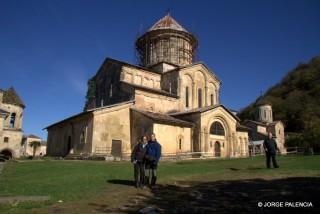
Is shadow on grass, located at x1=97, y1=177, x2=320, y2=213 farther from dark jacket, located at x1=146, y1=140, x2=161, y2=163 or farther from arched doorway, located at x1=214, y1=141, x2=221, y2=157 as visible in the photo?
arched doorway, located at x1=214, y1=141, x2=221, y2=157

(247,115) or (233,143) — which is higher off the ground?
(247,115)

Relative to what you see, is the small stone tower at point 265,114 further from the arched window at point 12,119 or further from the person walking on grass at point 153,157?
the person walking on grass at point 153,157

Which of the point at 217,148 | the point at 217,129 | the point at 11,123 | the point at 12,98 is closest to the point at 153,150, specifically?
the point at 217,148

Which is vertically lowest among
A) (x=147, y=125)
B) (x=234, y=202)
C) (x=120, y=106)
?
(x=234, y=202)

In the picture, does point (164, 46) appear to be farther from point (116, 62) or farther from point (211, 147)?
point (211, 147)

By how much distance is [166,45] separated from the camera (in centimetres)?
4316

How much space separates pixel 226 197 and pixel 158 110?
26788mm

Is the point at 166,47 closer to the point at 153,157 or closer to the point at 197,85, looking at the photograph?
the point at 197,85

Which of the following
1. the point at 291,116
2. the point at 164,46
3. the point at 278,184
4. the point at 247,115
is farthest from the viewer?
the point at 247,115

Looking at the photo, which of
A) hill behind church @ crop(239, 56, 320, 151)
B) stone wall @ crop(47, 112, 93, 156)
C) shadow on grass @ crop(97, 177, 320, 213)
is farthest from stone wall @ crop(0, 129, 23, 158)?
hill behind church @ crop(239, 56, 320, 151)

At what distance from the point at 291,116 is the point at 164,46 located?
4481 cm

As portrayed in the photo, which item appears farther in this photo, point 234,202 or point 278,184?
point 278,184

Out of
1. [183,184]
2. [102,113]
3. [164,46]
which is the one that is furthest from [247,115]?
[183,184]

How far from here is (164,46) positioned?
43094 millimetres
